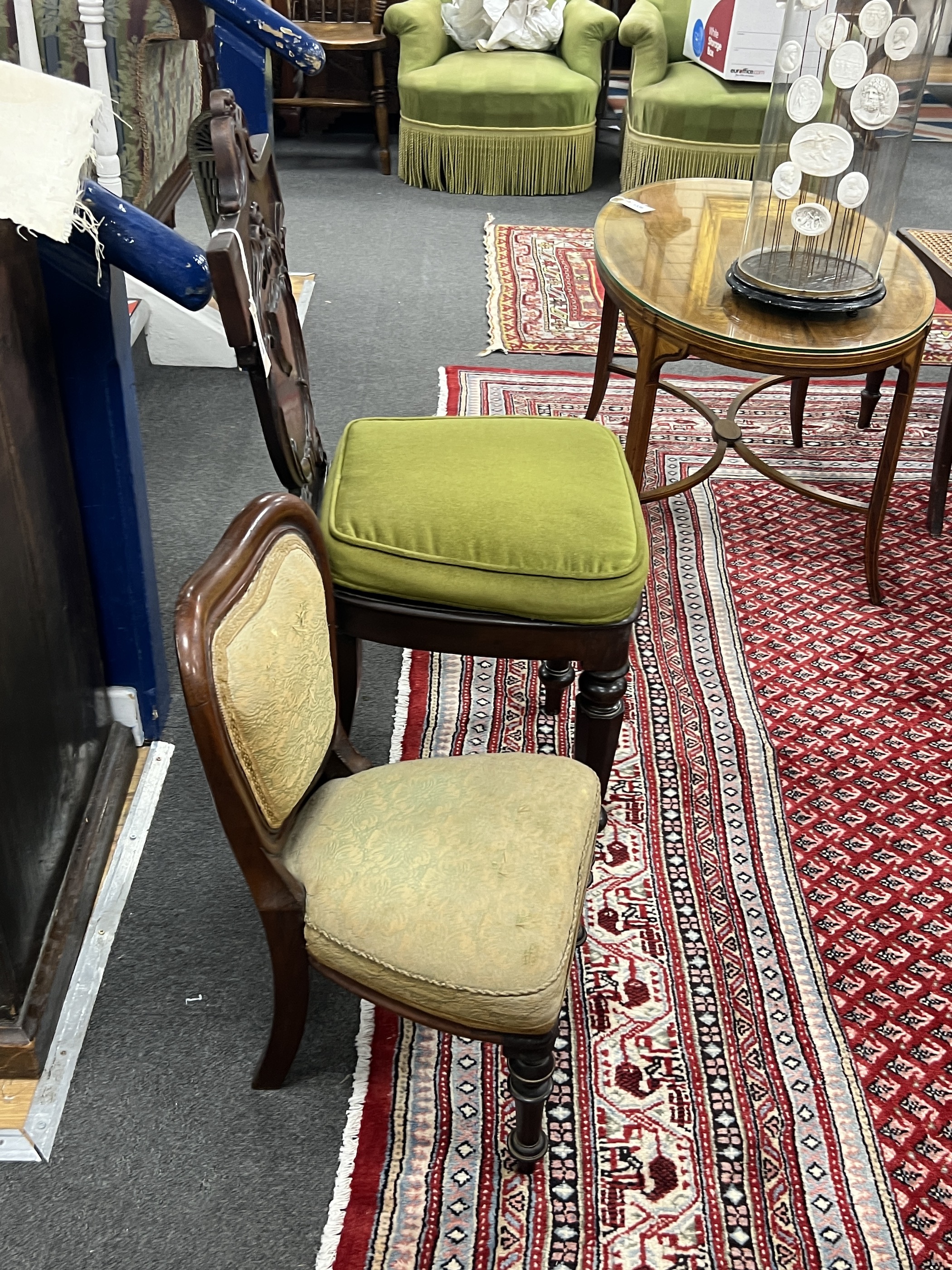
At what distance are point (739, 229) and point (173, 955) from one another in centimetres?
215

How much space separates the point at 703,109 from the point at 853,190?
251cm

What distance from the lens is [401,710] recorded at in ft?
7.47

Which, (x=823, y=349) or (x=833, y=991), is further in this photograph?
(x=823, y=349)

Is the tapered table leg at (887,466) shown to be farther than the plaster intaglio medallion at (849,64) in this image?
Yes

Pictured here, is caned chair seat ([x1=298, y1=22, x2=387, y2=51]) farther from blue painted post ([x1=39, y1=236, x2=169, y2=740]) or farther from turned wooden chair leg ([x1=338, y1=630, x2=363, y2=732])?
turned wooden chair leg ([x1=338, y1=630, x2=363, y2=732])

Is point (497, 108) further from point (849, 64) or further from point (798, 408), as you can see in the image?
point (849, 64)

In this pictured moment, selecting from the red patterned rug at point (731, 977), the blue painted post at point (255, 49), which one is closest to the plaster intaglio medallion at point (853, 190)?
the red patterned rug at point (731, 977)

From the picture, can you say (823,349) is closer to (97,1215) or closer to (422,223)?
(97,1215)

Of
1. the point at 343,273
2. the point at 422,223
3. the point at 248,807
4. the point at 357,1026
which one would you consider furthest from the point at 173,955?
the point at 422,223

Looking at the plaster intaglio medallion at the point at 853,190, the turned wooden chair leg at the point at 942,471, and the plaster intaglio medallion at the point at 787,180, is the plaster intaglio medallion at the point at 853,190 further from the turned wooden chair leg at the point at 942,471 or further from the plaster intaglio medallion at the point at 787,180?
the turned wooden chair leg at the point at 942,471

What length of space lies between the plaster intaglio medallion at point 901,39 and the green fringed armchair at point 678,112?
2560 mm

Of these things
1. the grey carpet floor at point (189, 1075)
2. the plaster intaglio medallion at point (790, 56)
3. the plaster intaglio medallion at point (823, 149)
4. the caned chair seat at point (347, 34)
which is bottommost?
the grey carpet floor at point (189, 1075)

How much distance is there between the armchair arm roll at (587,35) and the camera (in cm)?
491

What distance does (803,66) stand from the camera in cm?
242
